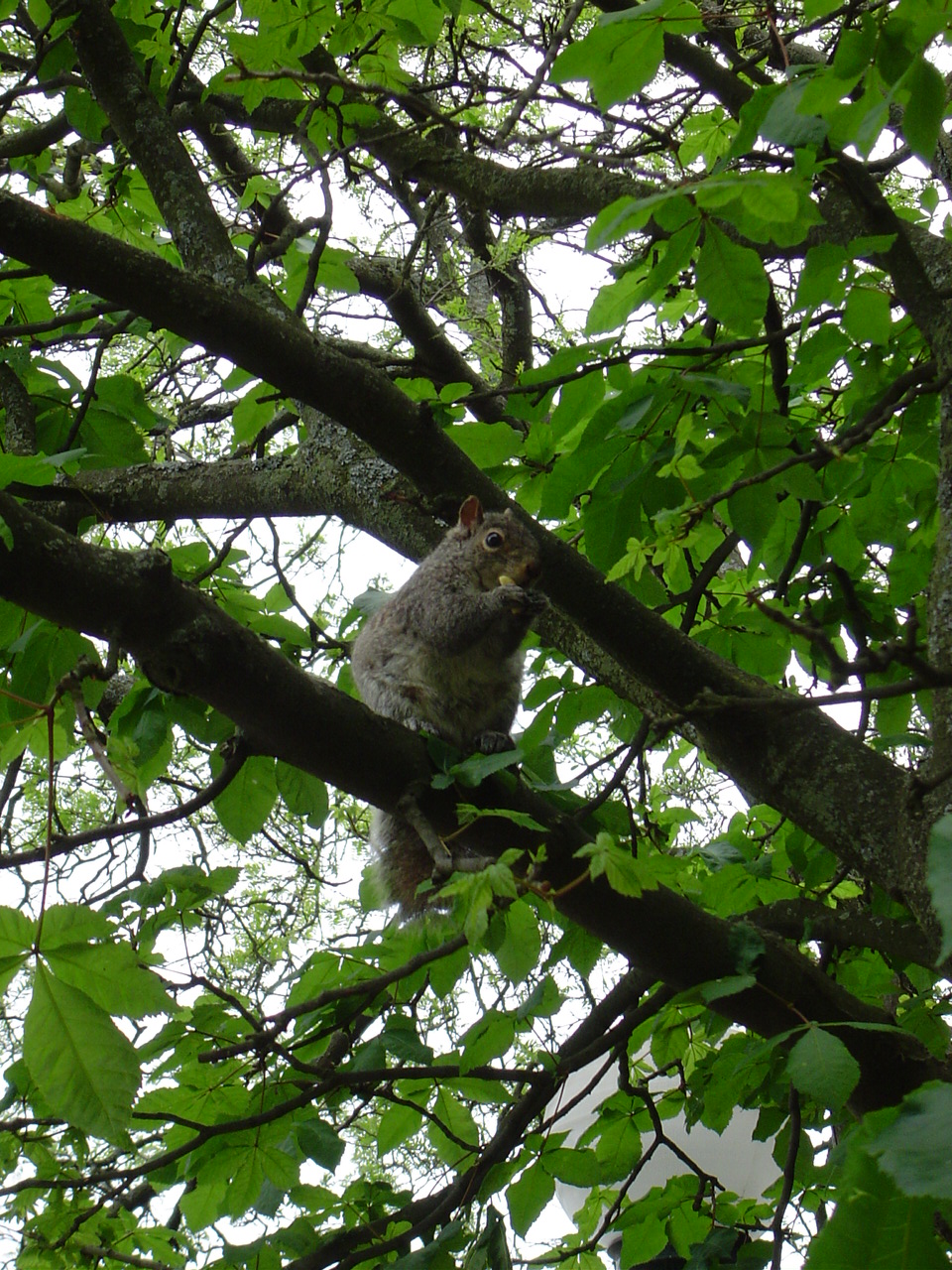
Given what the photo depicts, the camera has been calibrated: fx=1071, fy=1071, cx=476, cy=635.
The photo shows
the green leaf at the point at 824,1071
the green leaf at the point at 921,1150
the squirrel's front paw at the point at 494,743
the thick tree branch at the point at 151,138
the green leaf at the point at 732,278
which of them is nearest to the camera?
the green leaf at the point at 921,1150

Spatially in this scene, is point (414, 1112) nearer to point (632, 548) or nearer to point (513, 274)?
point (632, 548)

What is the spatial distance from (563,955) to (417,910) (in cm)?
51

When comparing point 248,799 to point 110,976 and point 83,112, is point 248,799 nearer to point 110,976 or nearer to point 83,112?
point 110,976

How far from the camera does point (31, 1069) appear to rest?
1.01 meters

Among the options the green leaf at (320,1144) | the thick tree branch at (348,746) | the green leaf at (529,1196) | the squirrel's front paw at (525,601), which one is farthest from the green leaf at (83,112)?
the green leaf at (529,1196)

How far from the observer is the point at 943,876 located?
2.41ft

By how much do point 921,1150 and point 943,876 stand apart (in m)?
0.18

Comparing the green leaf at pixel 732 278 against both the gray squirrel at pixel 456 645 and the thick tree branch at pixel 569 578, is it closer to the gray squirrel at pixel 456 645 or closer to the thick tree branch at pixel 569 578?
the thick tree branch at pixel 569 578

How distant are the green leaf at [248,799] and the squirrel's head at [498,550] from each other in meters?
1.07

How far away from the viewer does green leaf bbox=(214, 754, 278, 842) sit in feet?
5.96

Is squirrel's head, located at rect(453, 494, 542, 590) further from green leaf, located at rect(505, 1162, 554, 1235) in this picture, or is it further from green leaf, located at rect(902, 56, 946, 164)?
green leaf, located at rect(902, 56, 946, 164)

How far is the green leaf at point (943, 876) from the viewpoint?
2.35ft

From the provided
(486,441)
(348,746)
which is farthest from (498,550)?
(348,746)

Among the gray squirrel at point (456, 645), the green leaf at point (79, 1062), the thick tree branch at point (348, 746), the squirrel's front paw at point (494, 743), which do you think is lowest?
the green leaf at point (79, 1062)
